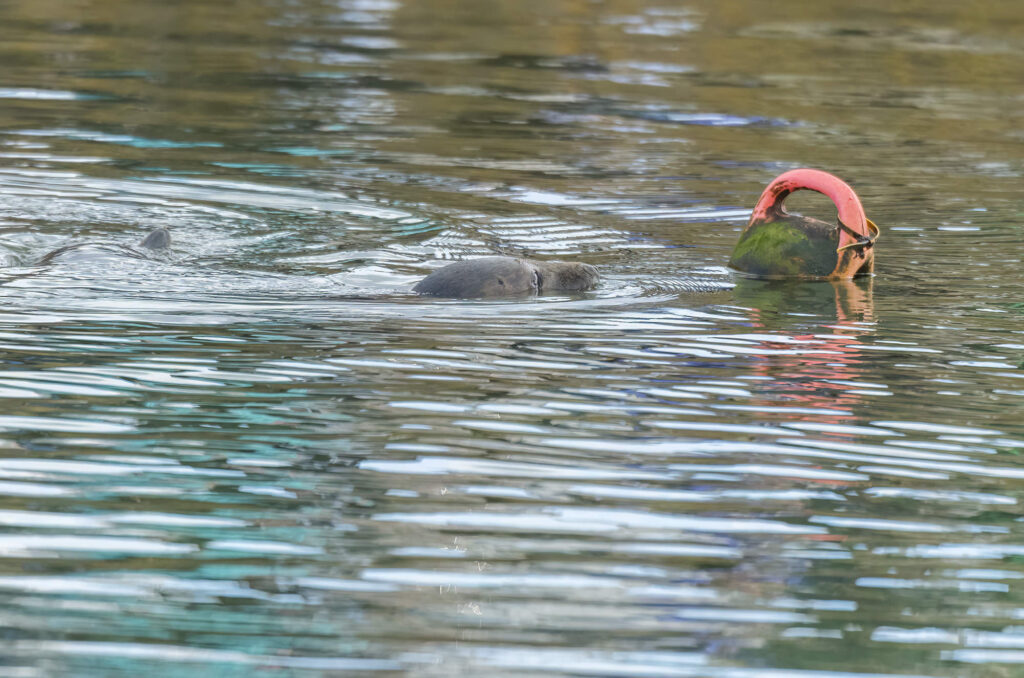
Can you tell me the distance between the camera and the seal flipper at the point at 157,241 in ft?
28.7

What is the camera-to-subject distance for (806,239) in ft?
28.7

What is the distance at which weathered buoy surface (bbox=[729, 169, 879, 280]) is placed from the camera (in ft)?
28.0

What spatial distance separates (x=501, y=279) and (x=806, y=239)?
199 centimetres

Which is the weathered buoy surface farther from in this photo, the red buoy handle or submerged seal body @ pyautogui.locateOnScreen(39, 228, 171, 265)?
submerged seal body @ pyautogui.locateOnScreen(39, 228, 171, 265)

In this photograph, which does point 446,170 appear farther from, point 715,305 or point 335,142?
point 715,305

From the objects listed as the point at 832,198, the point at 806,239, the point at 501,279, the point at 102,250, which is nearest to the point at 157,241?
the point at 102,250

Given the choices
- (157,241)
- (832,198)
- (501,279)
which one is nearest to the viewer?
(501,279)

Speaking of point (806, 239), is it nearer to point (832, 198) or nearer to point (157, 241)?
point (832, 198)

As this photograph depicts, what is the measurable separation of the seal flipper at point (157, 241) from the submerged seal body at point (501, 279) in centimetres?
174

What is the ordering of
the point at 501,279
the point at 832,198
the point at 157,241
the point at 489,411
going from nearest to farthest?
the point at 489,411 → the point at 501,279 → the point at 832,198 → the point at 157,241

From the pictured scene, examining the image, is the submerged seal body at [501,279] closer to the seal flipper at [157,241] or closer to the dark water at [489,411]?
the dark water at [489,411]

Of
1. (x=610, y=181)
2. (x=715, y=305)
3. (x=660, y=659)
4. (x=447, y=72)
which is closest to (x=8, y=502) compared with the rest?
(x=660, y=659)

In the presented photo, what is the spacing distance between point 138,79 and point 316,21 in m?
5.98

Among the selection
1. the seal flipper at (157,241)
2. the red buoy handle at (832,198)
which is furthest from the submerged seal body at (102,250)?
the red buoy handle at (832,198)
